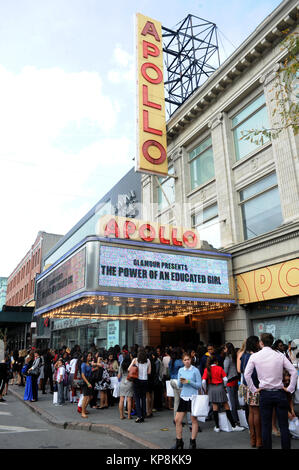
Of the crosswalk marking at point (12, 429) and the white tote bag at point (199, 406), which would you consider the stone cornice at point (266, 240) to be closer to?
the white tote bag at point (199, 406)

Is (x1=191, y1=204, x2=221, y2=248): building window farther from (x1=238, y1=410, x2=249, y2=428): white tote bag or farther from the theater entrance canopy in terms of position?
(x1=238, y1=410, x2=249, y2=428): white tote bag

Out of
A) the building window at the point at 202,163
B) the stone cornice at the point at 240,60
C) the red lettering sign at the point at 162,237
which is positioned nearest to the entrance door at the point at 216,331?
the red lettering sign at the point at 162,237

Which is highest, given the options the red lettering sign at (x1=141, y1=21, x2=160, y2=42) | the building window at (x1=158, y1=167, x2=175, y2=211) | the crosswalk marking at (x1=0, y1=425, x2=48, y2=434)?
the red lettering sign at (x1=141, y1=21, x2=160, y2=42)

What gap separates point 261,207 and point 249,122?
183 inches

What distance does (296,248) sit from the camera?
47.2ft

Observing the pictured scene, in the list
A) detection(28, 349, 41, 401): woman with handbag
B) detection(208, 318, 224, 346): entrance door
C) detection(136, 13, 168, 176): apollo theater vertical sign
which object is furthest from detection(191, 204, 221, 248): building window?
detection(28, 349, 41, 401): woman with handbag

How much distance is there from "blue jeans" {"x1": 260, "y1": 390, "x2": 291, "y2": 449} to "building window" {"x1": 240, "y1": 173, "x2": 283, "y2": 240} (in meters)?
11.1

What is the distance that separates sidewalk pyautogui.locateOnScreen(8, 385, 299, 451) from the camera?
24.5ft

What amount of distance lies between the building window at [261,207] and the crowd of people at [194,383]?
647cm

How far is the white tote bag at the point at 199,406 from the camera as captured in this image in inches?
274

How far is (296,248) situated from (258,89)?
842cm

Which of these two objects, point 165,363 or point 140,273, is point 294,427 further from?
point 140,273

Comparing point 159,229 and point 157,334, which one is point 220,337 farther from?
point 159,229

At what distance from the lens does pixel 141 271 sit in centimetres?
1461
